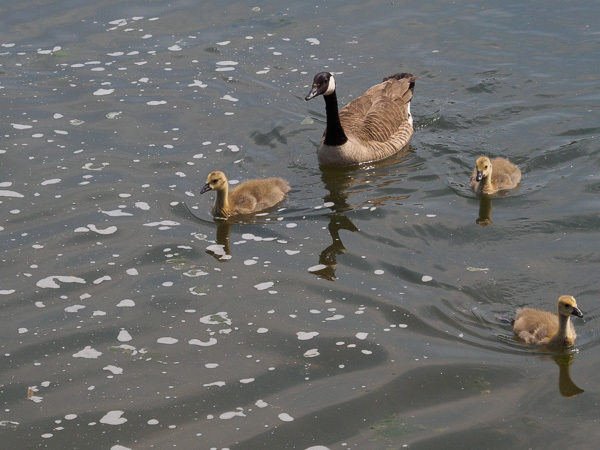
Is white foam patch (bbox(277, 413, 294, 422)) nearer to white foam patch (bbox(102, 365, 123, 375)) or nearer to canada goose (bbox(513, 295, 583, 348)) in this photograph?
white foam patch (bbox(102, 365, 123, 375))

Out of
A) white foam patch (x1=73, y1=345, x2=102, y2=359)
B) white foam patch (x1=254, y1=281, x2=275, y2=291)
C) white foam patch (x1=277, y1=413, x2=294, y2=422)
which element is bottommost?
white foam patch (x1=277, y1=413, x2=294, y2=422)

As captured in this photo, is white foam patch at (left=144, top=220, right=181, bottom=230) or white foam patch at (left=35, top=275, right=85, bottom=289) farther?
white foam patch at (left=144, top=220, right=181, bottom=230)

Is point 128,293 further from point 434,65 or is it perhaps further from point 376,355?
point 434,65

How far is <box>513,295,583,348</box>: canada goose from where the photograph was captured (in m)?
9.16

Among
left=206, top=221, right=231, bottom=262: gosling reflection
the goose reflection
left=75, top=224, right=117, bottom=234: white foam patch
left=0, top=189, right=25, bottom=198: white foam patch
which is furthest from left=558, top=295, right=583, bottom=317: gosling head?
left=0, top=189, right=25, bottom=198: white foam patch

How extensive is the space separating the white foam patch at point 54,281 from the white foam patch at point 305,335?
2.74 meters

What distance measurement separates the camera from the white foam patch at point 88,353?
31.2 feet

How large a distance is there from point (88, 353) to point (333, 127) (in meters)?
5.83

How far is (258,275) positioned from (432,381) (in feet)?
9.01

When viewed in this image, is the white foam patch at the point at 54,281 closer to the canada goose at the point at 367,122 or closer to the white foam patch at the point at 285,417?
the white foam patch at the point at 285,417

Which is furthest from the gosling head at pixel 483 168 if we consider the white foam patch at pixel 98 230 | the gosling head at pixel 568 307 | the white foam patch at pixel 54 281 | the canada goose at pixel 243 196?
the white foam patch at pixel 54 281

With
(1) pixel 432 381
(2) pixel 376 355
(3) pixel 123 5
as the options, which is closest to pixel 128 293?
(2) pixel 376 355

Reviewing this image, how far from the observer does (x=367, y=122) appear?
14.9 metres

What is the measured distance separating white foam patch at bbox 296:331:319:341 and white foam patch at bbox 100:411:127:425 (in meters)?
2.01
